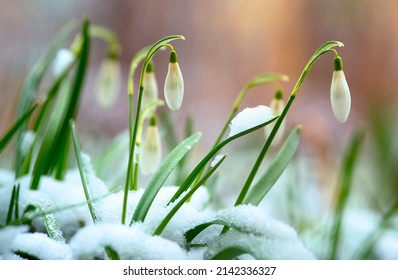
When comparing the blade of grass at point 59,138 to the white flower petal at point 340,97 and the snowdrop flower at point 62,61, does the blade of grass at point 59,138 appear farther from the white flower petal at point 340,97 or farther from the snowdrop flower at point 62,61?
the white flower petal at point 340,97

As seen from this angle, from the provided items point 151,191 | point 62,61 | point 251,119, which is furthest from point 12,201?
point 62,61

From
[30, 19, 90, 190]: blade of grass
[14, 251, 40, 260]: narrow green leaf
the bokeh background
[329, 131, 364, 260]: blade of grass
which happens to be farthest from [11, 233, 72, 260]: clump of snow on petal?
the bokeh background

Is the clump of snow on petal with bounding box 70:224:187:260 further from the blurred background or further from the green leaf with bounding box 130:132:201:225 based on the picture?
the blurred background

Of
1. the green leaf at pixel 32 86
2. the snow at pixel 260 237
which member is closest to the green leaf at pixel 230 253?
the snow at pixel 260 237

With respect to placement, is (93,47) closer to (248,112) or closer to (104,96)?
(104,96)

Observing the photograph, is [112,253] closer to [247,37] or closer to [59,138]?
[59,138]

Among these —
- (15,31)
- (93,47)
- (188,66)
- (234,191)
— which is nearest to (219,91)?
(188,66)
